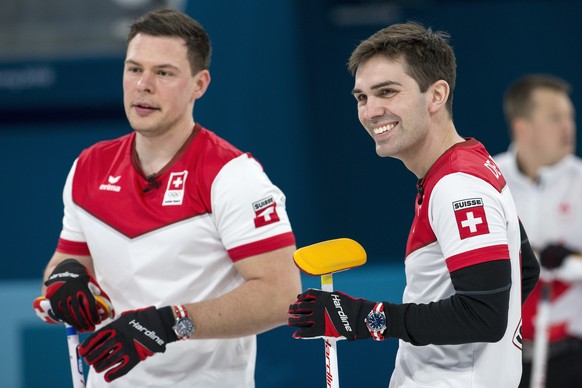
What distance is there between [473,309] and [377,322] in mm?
255

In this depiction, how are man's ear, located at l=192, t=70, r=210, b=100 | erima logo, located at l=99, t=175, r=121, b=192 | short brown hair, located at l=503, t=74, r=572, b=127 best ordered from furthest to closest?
short brown hair, located at l=503, t=74, r=572, b=127 → man's ear, located at l=192, t=70, r=210, b=100 → erima logo, located at l=99, t=175, r=121, b=192

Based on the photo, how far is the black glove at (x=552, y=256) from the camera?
498 centimetres

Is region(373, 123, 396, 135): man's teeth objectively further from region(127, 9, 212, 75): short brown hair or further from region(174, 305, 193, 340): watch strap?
region(127, 9, 212, 75): short brown hair

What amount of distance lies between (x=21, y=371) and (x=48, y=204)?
3.04 m

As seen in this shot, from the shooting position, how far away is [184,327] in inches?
121

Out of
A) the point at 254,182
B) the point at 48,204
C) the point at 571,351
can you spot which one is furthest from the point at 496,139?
the point at 254,182

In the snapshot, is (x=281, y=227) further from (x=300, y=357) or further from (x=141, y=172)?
(x=300, y=357)

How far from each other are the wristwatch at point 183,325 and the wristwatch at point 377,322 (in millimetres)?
659

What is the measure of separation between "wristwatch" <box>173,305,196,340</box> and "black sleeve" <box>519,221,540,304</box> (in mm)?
948

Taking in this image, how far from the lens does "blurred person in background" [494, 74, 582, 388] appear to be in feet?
16.8

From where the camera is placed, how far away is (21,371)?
17.3ft

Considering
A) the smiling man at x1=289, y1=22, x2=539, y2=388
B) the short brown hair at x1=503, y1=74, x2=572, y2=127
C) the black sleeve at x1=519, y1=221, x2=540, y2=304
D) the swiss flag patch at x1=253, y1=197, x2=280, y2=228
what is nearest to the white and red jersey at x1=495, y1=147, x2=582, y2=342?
the short brown hair at x1=503, y1=74, x2=572, y2=127

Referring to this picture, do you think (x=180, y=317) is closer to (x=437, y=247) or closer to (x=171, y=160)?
(x=171, y=160)

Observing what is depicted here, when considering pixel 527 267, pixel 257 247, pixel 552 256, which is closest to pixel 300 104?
pixel 552 256
